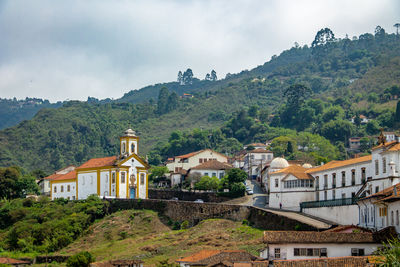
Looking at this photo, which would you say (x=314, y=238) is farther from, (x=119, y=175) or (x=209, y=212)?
(x=119, y=175)

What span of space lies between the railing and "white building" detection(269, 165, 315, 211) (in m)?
1.80

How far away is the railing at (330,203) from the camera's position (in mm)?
49987

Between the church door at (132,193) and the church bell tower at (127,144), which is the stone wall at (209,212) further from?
the church bell tower at (127,144)

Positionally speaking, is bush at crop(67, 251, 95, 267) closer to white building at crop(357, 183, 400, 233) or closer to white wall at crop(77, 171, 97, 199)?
white building at crop(357, 183, 400, 233)

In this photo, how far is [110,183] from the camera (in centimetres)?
7956

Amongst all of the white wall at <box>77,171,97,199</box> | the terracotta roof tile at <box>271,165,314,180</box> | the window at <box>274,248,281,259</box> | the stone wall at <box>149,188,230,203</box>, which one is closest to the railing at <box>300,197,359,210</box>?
the terracotta roof tile at <box>271,165,314,180</box>

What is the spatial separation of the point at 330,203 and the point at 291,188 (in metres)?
10.3

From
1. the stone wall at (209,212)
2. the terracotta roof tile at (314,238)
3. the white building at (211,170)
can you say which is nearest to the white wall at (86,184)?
the stone wall at (209,212)

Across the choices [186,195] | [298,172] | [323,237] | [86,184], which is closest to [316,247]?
[323,237]

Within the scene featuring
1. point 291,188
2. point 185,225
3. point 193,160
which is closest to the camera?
point 291,188

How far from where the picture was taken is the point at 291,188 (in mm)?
64938

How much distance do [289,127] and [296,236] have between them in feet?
402

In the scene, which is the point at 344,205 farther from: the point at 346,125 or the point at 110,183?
the point at 346,125

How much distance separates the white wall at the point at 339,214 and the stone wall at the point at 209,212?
312 cm
